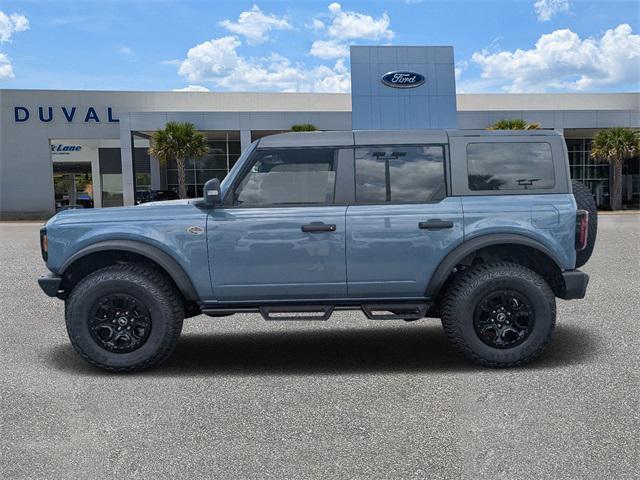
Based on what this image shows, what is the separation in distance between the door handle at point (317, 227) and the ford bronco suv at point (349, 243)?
0.02m

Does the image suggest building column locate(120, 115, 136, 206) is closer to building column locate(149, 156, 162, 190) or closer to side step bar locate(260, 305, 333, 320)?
building column locate(149, 156, 162, 190)

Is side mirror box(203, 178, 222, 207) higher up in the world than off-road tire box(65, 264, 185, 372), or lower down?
higher up

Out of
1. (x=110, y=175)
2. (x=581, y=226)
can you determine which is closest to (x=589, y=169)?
(x=110, y=175)

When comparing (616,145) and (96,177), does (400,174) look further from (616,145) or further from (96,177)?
(96,177)

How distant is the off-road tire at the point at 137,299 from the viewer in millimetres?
4930

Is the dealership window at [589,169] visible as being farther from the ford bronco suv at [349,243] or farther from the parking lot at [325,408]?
the ford bronco suv at [349,243]

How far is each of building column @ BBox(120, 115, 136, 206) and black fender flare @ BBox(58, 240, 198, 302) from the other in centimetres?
3298

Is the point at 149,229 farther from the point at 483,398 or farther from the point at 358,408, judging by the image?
the point at 483,398

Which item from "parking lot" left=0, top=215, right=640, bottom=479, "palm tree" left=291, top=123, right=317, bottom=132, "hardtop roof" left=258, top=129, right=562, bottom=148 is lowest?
"parking lot" left=0, top=215, right=640, bottom=479

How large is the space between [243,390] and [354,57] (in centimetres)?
3319

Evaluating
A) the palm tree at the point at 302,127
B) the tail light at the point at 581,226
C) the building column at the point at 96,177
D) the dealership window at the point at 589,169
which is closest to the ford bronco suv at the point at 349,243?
the tail light at the point at 581,226

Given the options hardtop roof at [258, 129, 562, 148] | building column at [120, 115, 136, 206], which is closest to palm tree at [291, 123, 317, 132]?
building column at [120, 115, 136, 206]

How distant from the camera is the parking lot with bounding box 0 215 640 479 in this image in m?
3.22

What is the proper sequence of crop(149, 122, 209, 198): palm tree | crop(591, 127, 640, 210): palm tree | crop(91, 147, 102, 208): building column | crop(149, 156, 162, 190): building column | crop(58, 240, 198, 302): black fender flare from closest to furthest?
crop(58, 240, 198, 302): black fender flare < crop(149, 122, 209, 198): palm tree < crop(591, 127, 640, 210): palm tree < crop(149, 156, 162, 190): building column < crop(91, 147, 102, 208): building column
